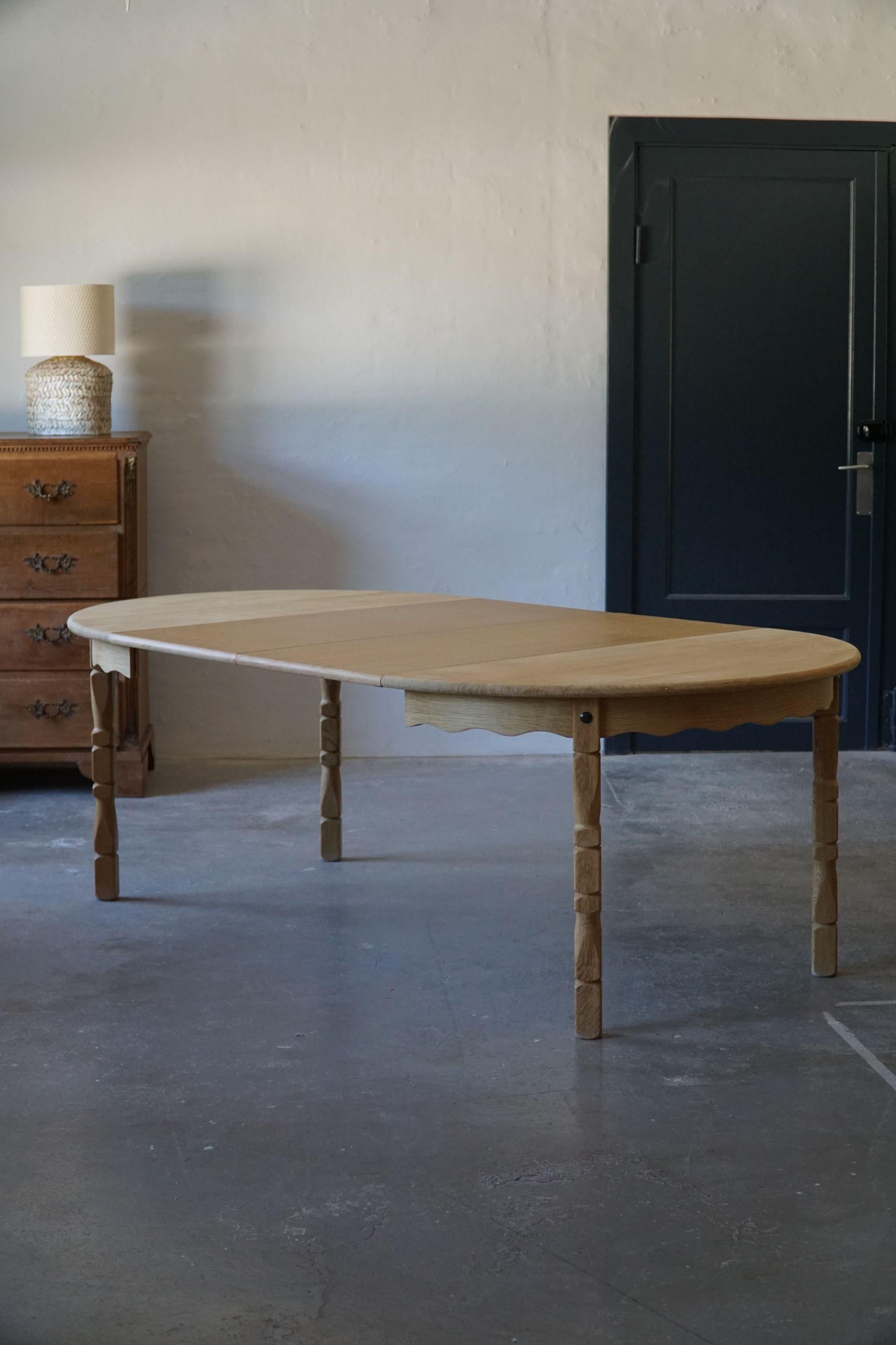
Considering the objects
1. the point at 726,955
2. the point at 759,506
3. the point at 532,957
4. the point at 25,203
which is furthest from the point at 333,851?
Result: the point at 25,203

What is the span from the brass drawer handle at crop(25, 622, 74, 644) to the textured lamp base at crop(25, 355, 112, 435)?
2.22 ft

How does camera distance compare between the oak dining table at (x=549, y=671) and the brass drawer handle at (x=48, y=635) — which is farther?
the brass drawer handle at (x=48, y=635)

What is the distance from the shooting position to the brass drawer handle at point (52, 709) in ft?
16.6

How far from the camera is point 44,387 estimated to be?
5102mm

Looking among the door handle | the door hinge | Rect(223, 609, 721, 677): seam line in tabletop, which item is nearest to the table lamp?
Rect(223, 609, 721, 677): seam line in tabletop

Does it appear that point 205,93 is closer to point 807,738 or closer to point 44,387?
point 44,387

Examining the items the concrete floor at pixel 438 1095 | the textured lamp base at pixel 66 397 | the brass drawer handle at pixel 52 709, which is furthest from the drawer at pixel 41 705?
the textured lamp base at pixel 66 397

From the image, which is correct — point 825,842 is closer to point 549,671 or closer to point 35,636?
point 549,671

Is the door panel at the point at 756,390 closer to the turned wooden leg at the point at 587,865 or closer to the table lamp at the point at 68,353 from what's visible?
the table lamp at the point at 68,353

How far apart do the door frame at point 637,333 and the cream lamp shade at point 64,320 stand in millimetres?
1929

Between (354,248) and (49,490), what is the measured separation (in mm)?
1517

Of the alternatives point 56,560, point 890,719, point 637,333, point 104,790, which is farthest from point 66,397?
point 890,719

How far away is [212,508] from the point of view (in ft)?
18.6

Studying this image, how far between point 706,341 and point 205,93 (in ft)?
6.92
